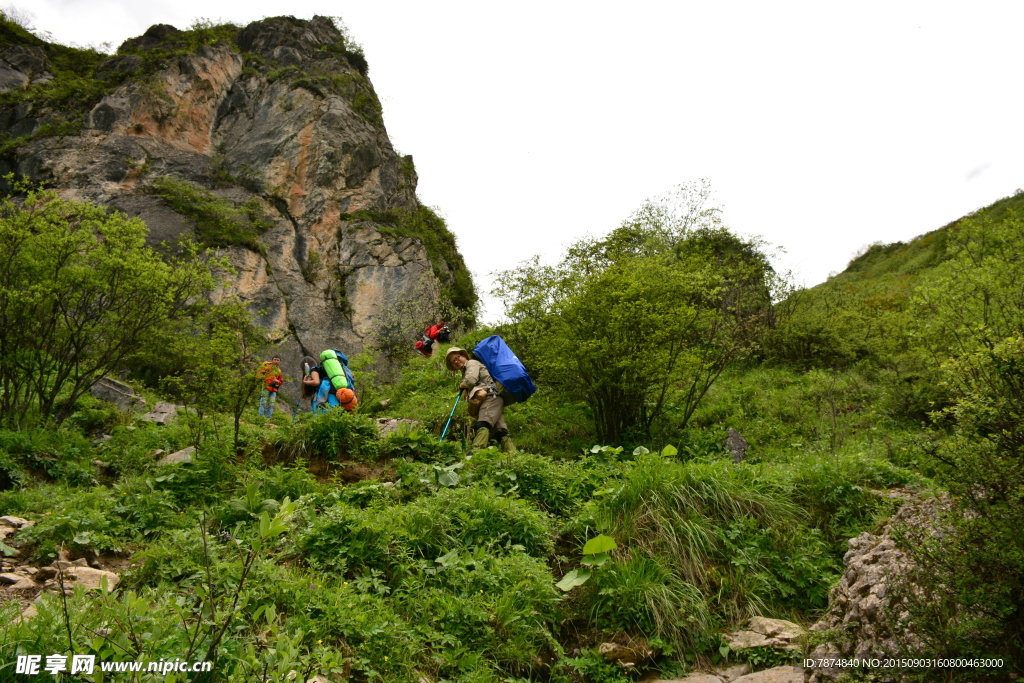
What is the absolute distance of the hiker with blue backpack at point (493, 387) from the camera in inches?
296

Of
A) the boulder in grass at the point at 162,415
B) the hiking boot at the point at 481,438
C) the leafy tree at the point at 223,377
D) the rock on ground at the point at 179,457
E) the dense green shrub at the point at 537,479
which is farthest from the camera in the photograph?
the boulder in grass at the point at 162,415

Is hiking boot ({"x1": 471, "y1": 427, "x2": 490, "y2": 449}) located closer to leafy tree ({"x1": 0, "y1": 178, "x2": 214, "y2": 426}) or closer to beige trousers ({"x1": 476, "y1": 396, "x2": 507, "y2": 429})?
A: beige trousers ({"x1": 476, "y1": 396, "x2": 507, "y2": 429})

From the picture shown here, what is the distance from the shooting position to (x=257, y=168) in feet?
77.0

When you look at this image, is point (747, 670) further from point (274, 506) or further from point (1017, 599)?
point (274, 506)

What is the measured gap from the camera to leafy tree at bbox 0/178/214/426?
7.43m

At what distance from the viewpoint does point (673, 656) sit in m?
3.78

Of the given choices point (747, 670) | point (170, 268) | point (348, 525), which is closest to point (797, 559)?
point (747, 670)

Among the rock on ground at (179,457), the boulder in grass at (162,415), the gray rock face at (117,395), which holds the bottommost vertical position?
the rock on ground at (179,457)

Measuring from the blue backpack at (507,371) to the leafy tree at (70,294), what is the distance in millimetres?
4749

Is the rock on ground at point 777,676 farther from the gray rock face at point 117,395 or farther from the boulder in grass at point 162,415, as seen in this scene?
the gray rock face at point 117,395

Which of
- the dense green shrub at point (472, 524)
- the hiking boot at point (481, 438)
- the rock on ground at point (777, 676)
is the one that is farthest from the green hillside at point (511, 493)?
the hiking boot at point (481, 438)

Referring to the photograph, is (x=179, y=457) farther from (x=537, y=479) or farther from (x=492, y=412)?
(x=537, y=479)

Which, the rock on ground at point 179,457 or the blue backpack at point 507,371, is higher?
the blue backpack at point 507,371

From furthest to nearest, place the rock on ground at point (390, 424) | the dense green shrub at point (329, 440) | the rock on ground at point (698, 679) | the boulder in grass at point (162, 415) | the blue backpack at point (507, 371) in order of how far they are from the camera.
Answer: the boulder in grass at point (162, 415)
the rock on ground at point (390, 424)
the blue backpack at point (507, 371)
the dense green shrub at point (329, 440)
the rock on ground at point (698, 679)
